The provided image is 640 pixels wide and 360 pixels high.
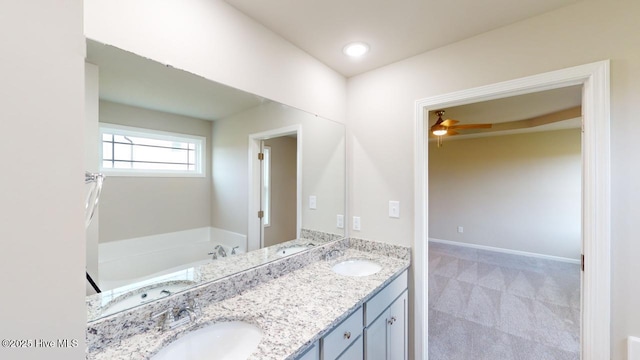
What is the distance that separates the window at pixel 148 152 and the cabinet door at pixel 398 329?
150cm

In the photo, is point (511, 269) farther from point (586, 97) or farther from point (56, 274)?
point (56, 274)

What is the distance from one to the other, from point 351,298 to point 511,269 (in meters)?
4.10

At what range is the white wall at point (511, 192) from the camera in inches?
171

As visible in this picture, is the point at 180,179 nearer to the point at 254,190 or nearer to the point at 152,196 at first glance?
the point at 152,196

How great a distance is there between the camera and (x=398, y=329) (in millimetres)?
1701

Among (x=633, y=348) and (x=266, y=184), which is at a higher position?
(x=266, y=184)

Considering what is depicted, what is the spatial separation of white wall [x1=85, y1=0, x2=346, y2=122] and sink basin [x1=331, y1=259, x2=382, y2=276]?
3.97ft

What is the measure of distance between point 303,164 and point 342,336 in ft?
3.84

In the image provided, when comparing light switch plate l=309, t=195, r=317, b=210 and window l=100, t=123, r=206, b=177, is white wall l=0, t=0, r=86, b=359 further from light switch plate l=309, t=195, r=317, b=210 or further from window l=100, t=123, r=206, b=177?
light switch plate l=309, t=195, r=317, b=210

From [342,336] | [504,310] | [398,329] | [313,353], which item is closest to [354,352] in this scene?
[342,336]

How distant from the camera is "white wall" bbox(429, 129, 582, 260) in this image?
14.2 ft

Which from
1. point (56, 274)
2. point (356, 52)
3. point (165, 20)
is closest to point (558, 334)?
point (356, 52)

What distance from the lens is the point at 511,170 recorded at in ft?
15.8

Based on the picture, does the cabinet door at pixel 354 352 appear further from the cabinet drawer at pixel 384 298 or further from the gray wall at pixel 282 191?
the gray wall at pixel 282 191
